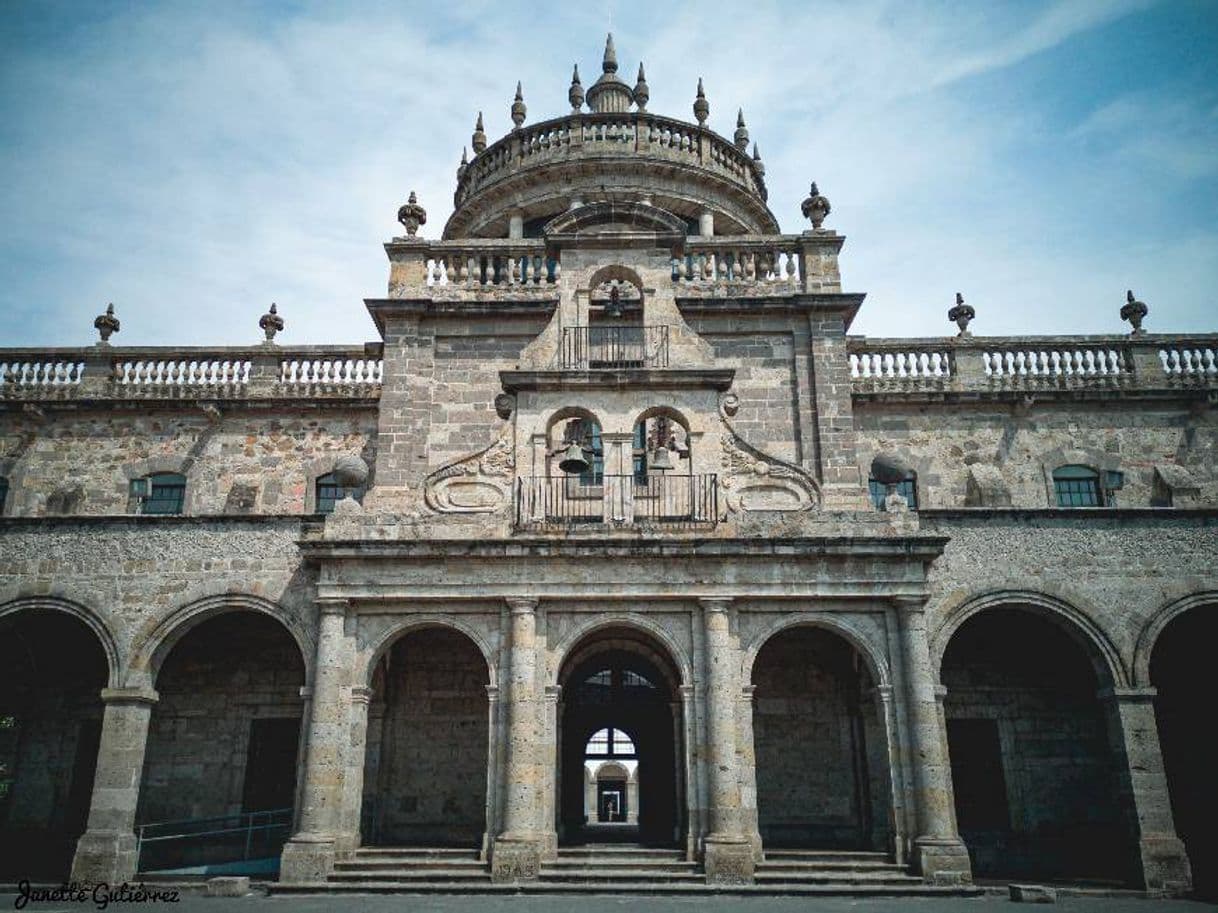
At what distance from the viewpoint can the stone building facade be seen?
1446cm

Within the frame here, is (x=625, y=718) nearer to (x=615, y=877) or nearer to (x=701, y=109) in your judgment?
(x=615, y=877)

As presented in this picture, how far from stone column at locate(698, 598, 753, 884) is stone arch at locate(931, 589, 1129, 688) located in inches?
137

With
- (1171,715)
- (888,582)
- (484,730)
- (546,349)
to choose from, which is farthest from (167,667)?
(1171,715)

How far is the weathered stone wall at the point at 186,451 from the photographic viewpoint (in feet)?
65.5

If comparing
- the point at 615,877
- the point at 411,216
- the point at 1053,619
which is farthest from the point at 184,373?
the point at 1053,619

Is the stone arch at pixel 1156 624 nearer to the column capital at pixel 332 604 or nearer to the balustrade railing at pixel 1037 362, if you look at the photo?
the balustrade railing at pixel 1037 362

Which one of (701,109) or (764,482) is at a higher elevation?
(701,109)

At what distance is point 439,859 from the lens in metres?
13.9

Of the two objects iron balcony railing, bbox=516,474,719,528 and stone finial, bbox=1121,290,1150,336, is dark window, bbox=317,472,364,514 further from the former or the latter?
stone finial, bbox=1121,290,1150,336

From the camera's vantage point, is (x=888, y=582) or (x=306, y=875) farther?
(x=888, y=582)

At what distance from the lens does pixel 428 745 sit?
671 inches

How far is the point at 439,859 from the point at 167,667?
784cm

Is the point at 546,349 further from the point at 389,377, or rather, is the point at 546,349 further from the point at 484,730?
the point at 484,730

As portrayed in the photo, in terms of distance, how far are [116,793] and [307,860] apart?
3552 mm
